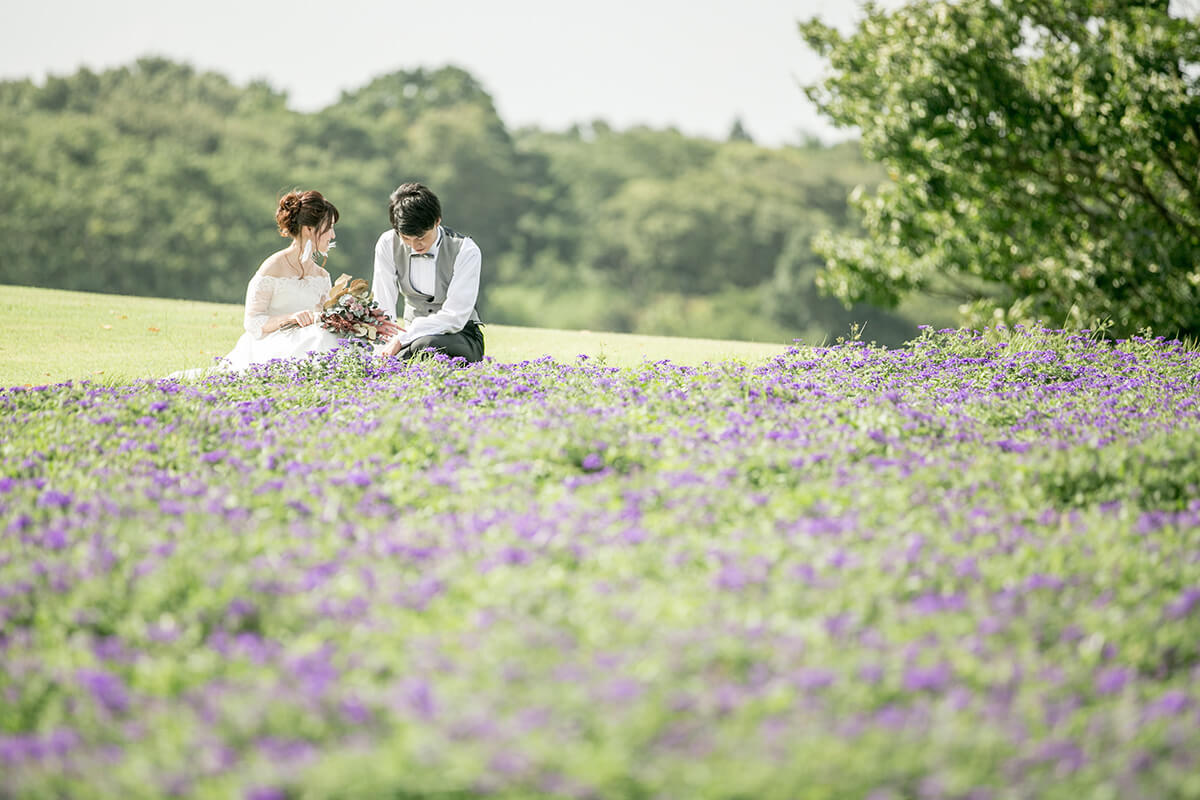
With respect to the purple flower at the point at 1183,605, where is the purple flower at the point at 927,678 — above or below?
below

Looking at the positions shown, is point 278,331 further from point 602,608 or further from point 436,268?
point 602,608

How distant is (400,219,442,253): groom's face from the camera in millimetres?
8375

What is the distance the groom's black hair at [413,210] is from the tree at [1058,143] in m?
7.58

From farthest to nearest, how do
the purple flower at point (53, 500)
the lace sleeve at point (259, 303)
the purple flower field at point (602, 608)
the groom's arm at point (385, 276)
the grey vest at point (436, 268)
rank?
1. the lace sleeve at point (259, 303)
2. the groom's arm at point (385, 276)
3. the grey vest at point (436, 268)
4. the purple flower at point (53, 500)
5. the purple flower field at point (602, 608)

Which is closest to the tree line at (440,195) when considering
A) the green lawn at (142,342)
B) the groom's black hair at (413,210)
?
the green lawn at (142,342)

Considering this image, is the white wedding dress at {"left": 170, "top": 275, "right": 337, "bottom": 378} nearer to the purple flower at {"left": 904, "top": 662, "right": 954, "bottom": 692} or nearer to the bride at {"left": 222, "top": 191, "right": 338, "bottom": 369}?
the bride at {"left": 222, "top": 191, "right": 338, "bottom": 369}

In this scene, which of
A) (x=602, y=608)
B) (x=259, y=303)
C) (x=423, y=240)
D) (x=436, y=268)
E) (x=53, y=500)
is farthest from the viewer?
(x=259, y=303)

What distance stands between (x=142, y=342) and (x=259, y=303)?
514 centimetres

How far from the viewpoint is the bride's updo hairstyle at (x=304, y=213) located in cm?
872

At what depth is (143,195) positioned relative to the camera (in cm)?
4138

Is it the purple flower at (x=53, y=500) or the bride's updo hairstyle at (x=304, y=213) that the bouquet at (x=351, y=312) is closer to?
the bride's updo hairstyle at (x=304, y=213)

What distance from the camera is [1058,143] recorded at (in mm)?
13406

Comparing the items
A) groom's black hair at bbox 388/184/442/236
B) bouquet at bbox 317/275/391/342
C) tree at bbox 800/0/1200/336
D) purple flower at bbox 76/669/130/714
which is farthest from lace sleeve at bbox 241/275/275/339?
tree at bbox 800/0/1200/336

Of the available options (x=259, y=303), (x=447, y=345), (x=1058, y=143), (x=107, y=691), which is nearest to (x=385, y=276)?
(x=447, y=345)
